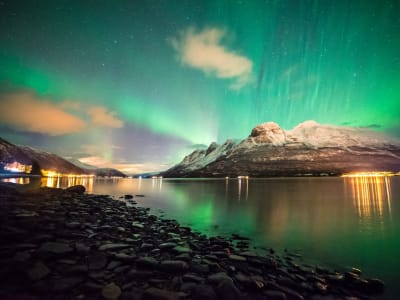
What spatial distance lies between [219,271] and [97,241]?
20.2 feet

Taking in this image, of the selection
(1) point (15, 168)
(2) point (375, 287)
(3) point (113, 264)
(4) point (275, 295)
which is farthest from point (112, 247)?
(1) point (15, 168)

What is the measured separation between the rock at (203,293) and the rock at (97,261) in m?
3.47

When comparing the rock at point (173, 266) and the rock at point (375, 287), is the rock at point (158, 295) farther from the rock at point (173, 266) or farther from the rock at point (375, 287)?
the rock at point (375, 287)

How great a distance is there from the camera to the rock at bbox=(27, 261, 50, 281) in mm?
6285

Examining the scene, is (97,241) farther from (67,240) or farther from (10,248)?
(10,248)

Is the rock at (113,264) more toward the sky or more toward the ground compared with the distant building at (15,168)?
more toward the ground

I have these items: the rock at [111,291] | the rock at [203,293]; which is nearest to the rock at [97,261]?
the rock at [111,291]

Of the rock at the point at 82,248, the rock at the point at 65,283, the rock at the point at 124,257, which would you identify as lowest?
the rock at the point at 124,257

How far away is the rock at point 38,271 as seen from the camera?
6285 mm

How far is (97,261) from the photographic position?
8.03 meters

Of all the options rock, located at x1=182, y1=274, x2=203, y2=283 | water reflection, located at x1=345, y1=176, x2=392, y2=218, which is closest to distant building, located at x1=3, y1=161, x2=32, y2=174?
rock, located at x1=182, y1=274, x2=203, y2=283

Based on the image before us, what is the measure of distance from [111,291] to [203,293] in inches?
101

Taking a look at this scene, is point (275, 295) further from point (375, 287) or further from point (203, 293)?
point (375, 287)

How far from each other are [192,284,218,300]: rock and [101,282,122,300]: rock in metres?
2.11
